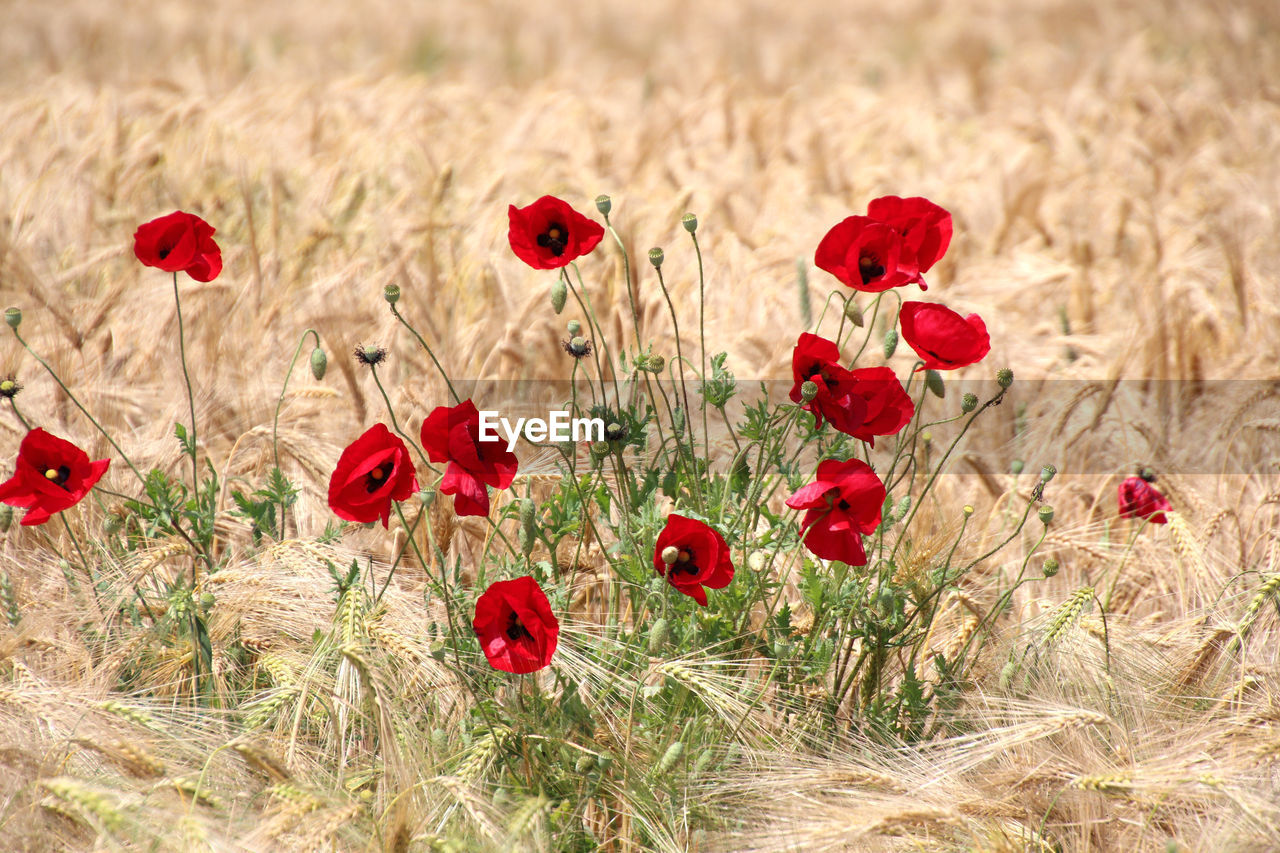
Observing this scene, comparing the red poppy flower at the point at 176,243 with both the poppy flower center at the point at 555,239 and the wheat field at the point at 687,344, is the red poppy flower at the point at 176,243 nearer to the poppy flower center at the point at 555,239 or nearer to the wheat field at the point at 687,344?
the wheat field at the point at 687,344

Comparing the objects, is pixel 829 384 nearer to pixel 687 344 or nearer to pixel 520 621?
pixel 520 621

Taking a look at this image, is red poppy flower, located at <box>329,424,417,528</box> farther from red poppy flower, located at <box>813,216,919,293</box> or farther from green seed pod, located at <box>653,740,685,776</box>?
red poppy flower, located at <box>813,216,919,293</box>

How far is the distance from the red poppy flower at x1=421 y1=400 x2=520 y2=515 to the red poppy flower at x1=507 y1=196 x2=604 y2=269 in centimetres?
29

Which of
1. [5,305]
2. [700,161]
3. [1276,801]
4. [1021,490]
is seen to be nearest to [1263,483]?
[1021,490]

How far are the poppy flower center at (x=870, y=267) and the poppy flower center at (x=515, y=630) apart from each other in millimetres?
731

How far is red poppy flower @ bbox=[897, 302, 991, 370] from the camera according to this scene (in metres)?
1.48

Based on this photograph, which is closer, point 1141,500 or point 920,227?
point 920,227

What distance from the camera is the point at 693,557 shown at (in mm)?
1475

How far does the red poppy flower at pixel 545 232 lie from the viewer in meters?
1.66

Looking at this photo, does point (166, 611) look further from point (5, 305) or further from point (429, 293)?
point (5, 305)

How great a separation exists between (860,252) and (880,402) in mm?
253

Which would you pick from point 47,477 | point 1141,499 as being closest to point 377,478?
point 47,477

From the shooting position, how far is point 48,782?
3.93ft

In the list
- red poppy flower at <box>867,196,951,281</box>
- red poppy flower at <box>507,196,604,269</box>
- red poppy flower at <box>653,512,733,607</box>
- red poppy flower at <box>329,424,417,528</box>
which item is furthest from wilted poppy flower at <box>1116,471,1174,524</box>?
red poppy flower at <box>329,424,417,528</box>
